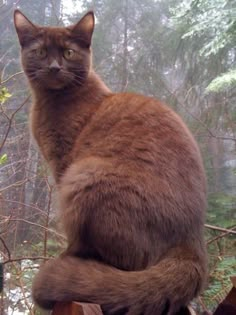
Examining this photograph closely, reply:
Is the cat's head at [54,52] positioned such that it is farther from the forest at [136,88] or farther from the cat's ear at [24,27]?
the forest at [136,88]

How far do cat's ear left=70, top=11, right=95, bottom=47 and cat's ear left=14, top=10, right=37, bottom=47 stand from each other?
105 millimetres

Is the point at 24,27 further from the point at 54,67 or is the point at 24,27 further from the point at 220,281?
the point at 220,281

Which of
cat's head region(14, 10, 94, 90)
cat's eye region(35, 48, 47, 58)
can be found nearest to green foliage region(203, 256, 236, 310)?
cat's head region(14, 10, 94, 90)

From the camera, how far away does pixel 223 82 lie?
5.82ft

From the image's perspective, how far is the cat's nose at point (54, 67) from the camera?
1.20m

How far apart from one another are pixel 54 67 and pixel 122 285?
0.57 metres

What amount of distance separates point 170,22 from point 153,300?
1294mm

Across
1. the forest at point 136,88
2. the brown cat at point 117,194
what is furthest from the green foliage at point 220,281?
the brown cat at point 117,194

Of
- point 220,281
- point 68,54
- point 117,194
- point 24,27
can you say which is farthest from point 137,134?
point 220,281

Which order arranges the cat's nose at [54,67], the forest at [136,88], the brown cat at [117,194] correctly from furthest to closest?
the forest at [136,88]
the cat's nose at [54,67]
the brown cat at [117,194]

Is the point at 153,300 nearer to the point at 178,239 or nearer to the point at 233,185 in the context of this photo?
the point at 178,239

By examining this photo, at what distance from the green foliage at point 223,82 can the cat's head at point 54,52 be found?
639 mm

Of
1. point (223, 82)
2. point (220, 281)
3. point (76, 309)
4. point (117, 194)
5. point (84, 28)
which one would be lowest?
point (220, 281)

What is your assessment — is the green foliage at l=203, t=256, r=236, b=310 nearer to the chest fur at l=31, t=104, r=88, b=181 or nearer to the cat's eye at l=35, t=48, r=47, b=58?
the chest fur at l=31, t=104, r=88, b=181
